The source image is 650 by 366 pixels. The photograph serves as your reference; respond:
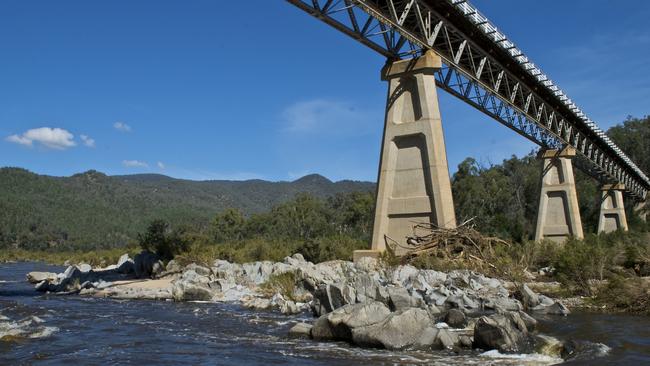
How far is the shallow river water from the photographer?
387 inches

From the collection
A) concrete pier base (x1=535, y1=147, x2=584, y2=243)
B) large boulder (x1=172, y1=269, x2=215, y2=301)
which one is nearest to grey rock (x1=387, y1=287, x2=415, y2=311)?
large boulder (x1=172, y1=269, x2=215, y2=301)

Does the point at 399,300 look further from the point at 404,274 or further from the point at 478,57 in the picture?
the point at 478,57

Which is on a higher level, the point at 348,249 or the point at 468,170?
the point at 468,170

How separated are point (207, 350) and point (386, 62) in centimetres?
1758

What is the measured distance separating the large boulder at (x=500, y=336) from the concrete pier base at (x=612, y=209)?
56291 millimetres

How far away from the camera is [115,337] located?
12.4 metres

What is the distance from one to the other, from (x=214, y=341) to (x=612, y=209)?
198 feet

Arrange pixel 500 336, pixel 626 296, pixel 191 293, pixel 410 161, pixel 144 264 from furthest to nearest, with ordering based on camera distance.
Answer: pixel 144 264 → pixel 410 161 → pixel 191 293 → pixel 626 296 → pixel 500 336

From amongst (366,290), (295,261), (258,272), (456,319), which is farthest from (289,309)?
(295,261)

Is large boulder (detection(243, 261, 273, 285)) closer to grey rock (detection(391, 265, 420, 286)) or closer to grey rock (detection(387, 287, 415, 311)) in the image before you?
grey rock (detection(391, 265, 420, 286))

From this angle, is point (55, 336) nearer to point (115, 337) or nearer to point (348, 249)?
point (115, 337)

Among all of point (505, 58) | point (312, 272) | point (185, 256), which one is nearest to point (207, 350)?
point (312, 272)

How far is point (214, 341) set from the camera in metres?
11.9

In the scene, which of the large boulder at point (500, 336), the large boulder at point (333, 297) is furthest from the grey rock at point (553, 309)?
the large boulder at point (333, 297)
